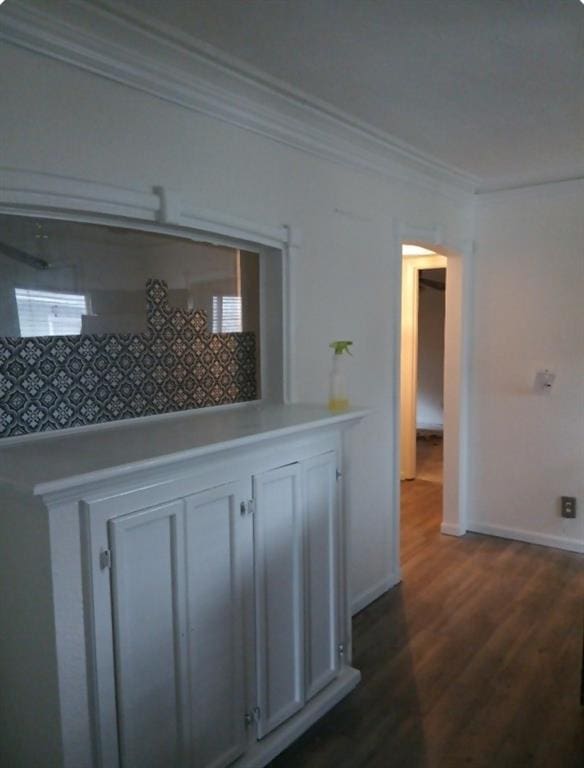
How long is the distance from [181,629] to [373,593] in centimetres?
181

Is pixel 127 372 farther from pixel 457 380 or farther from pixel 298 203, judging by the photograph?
pixel 457 380

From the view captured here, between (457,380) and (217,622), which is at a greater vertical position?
(457,380)

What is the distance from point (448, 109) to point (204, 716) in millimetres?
2567

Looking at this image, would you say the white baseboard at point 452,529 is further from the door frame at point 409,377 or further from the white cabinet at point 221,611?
the white cabinet at point 221,611

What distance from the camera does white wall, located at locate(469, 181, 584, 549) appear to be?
3.86 metres

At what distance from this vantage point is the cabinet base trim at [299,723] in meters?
2.03

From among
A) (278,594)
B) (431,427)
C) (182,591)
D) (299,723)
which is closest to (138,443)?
(182,591)

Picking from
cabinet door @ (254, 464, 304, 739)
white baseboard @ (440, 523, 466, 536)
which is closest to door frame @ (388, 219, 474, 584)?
white baseboard @ (440, 523, 466, 536)

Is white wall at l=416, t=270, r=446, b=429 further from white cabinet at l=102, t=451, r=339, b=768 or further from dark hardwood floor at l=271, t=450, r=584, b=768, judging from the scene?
white cabinet at l=102, t=451, r=339, b=768

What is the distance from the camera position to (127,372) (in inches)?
85.1

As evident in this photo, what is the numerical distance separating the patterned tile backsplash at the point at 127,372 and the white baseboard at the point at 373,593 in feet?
4.24

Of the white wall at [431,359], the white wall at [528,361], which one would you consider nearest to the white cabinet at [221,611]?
the white wall at [528,361]

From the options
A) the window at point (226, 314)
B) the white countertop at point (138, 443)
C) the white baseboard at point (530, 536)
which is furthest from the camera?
the white baseboard at point (530, 536)

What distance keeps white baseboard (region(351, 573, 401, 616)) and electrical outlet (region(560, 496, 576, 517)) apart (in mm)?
1288
